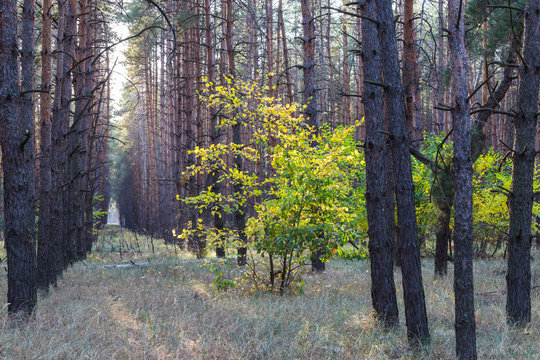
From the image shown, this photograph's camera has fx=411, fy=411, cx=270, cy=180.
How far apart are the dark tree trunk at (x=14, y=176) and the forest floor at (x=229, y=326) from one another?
0.34 metres

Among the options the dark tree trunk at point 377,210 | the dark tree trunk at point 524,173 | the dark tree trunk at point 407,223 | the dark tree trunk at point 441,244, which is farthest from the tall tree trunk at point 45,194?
the dark tree trunk at point 441,244

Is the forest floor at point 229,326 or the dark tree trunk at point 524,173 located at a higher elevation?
the dark tree trunk at point 524,173

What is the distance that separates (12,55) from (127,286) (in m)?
4.62

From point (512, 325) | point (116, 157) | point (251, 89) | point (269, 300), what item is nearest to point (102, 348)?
point (269, 300)

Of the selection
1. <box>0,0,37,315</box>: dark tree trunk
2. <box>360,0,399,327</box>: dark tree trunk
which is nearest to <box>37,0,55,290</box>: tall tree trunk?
<box>0,0,37,315</box>: dark tree trunk

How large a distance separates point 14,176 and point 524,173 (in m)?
6.61

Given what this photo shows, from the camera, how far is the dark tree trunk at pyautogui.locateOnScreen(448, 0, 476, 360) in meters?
3.99

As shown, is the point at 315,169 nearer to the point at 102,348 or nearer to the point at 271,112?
the point at 271,112

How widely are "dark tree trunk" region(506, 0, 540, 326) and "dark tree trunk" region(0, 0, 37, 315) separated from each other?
6335 millimetres

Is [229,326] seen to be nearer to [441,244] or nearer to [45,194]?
[45,194]

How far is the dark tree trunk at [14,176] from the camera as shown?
4.86 metres

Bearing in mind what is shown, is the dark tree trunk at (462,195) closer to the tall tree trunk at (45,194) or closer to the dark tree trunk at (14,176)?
the dark tree trunk at (14,176)

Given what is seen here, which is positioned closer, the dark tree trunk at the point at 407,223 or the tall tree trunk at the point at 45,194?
the dark tree trunk at the point at 407,223

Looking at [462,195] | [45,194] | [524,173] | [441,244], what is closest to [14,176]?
[45,194]
